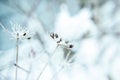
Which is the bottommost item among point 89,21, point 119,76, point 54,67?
point 54,67

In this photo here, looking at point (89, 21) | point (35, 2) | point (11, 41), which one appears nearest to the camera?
point (11, 41)

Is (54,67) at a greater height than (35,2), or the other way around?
(35,2)

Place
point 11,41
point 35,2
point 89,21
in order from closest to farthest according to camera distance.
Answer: point 11,41 < point 35,2 < point 89,21

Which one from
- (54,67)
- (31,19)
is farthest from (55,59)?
(31,19)

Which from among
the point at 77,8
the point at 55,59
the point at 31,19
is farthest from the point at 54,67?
the point at 77,8

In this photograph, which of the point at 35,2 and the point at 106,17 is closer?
the point at 35,2

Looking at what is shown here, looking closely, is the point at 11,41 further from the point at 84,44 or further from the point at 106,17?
the point at 106,17
